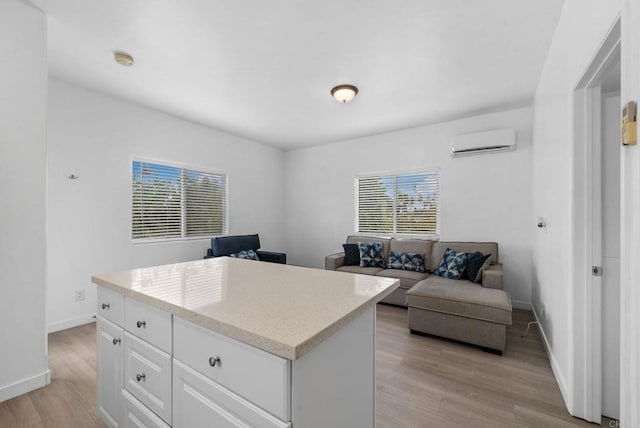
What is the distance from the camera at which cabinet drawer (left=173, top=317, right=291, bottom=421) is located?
0.75 m

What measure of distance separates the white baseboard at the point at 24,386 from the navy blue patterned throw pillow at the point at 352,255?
347 cm

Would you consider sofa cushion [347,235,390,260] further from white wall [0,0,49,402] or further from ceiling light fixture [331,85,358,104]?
white wall [0,0,49,402]

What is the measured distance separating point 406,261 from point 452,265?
0.71 m

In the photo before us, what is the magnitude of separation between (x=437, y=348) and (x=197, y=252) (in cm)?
347

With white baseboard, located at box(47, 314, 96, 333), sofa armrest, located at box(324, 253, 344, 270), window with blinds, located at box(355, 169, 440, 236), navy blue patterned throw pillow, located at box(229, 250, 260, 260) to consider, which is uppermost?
window with blinds, located at box(355, 169, 440, 236)

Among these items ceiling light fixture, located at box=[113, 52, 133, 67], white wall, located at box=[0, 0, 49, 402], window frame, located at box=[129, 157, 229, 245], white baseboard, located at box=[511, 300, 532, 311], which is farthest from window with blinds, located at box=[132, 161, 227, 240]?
white baseboard, located at box=[511, 300, 532, 311]

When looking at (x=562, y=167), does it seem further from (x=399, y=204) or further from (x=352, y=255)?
(x=352, y=255)

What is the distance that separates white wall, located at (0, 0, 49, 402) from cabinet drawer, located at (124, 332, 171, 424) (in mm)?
1234

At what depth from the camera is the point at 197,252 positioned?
4195mm

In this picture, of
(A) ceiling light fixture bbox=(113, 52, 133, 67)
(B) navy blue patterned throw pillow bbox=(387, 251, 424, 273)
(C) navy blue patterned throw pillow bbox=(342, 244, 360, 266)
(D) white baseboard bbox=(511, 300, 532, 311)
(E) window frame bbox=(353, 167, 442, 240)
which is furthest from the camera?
(C) navy blue patterned throw pillow bbox=(342, 244, 360, 266)

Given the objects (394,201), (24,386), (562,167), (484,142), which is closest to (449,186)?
(484,142)

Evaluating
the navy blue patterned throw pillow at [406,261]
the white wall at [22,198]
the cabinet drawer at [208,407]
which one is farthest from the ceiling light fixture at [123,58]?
the navy blue patterned throw pillow at [406,261]

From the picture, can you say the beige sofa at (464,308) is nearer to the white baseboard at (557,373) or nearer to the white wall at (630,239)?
the white baseboard at (557,373)

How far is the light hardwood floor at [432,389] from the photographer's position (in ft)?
5.43
